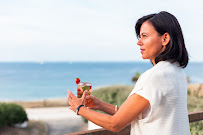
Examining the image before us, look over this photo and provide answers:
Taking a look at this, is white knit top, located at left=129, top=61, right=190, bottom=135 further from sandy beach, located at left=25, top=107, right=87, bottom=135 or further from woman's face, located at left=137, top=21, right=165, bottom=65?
sandy beach, located at left=25, top=107, right=87, bottom=135

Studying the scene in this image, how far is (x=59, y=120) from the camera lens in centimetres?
1030

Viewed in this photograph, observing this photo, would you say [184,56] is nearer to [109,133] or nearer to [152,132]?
[152,132]

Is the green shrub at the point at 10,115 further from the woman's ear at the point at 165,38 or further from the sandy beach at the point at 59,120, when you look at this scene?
the woman's ear at the point at 165,38

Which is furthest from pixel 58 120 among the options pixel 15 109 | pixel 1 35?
pixel 1 35

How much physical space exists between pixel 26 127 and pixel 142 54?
807cm

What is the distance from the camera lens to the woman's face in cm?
125

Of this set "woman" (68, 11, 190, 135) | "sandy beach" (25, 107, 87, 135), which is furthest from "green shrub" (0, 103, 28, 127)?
"woman" (68, 11, 190, 135)

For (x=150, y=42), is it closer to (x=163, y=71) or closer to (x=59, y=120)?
(x=163, y=71)

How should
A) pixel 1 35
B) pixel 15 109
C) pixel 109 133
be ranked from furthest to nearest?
pixel 1 35 < pixel 15 109 < pixel 109 133

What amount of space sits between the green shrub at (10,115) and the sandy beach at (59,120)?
1385 millimetres

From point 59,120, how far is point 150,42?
31.3 feet

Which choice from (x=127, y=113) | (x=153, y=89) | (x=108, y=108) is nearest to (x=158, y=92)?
(x=153, y=89)

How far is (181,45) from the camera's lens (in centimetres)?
126

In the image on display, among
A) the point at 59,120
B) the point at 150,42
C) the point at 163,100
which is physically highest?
the point at 150,42
